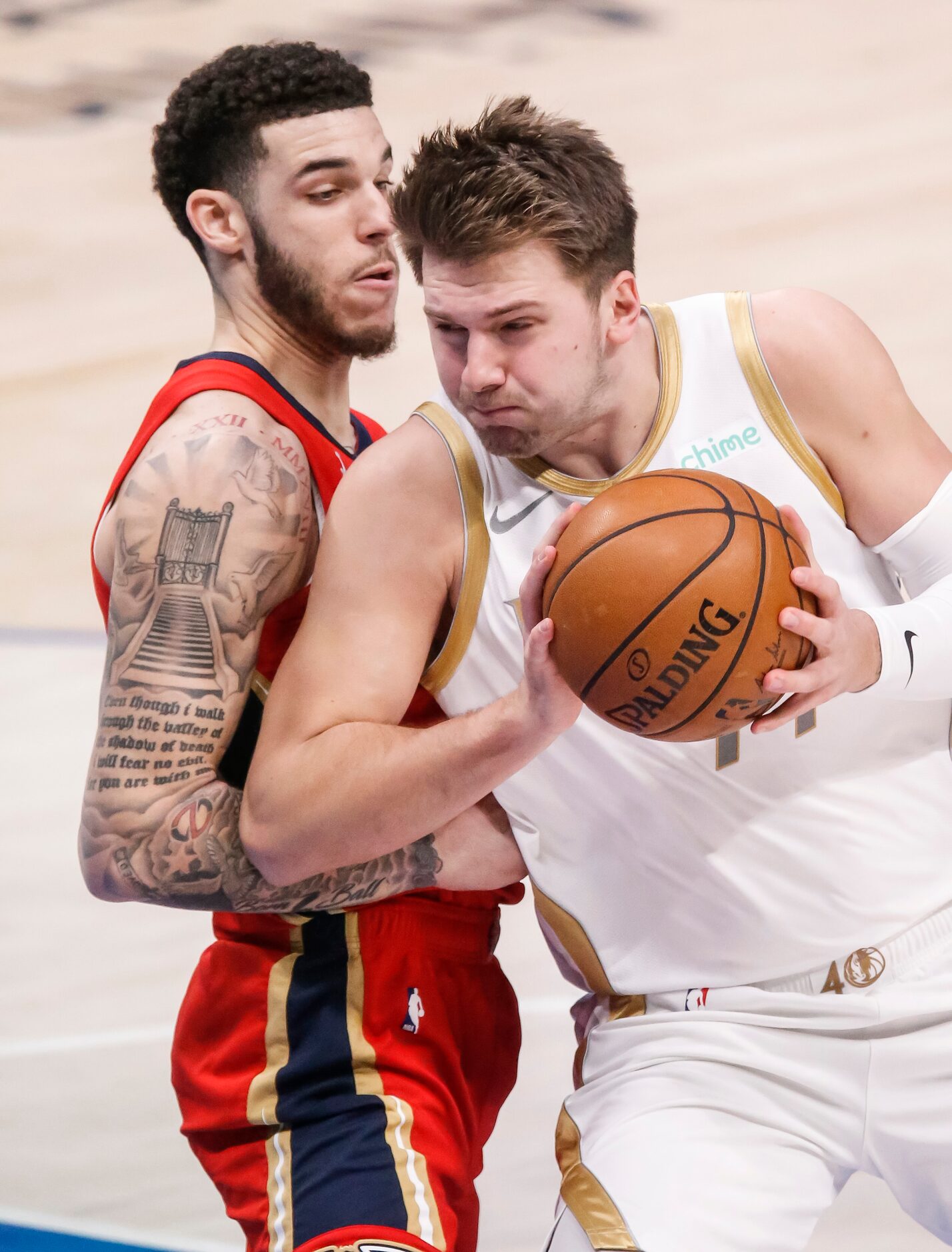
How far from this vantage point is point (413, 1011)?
2.29 metres

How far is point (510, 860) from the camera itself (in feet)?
7.43

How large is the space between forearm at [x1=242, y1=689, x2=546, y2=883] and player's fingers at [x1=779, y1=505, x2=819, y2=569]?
44cm

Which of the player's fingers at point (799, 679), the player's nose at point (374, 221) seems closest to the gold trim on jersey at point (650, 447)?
the player's fingers at point (799, 679)

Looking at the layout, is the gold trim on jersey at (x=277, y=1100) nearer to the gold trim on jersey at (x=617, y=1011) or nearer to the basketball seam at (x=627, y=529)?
the gold trim on jersey at (x=617, y=1011)

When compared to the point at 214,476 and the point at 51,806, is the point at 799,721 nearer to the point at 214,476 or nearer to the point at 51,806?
the point at 214,476

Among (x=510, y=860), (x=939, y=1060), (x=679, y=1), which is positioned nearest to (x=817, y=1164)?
(x=939, y=1060)

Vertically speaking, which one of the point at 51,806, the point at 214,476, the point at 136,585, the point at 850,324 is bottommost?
the point at 51,806

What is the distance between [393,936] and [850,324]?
1217 mm

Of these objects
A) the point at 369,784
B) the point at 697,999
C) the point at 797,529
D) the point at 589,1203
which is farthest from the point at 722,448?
the point at 589,1203

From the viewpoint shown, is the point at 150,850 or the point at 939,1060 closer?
the point at 939,1060

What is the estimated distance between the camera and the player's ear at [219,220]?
265cm

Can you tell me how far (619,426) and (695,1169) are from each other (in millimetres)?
1072

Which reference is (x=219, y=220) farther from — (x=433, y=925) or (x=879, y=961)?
(x=879, y=961)

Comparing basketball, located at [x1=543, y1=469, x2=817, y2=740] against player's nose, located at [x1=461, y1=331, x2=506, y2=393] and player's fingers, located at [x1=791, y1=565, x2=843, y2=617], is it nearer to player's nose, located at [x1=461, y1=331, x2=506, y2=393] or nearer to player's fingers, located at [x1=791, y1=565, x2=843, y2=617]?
player's fingers, located at [x1=791, y1=565, x2=843, y2=617]
